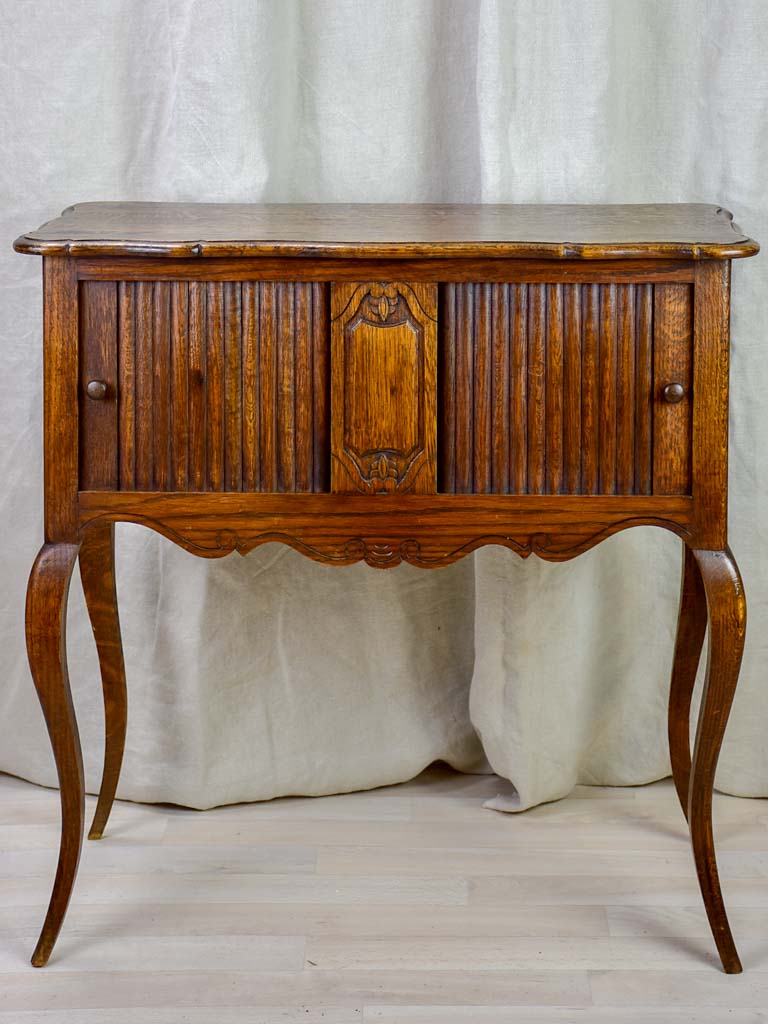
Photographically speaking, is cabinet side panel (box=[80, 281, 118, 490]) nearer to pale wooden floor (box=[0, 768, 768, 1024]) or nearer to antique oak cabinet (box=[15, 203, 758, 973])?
antique oak cabinet (box=[15, 203, 758, 973])

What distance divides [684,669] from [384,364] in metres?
0.69

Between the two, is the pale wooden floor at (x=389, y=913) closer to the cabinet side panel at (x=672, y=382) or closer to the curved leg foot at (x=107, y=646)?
the curved leg foot at (x=107, y=646)

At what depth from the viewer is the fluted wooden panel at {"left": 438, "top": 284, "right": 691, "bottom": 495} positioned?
1.32 meters

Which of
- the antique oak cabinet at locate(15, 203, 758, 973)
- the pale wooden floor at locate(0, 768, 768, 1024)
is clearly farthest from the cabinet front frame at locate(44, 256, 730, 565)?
the pale wooden floor at locate(0, 768, 768, 1024)

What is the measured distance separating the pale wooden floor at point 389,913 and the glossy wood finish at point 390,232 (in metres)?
0.79

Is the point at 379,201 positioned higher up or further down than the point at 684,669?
higher up

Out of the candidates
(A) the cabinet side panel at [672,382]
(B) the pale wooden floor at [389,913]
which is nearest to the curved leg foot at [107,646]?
(B) the pale wooden floor at [389,913]

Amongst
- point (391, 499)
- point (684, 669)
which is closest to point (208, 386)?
point (391, 499)

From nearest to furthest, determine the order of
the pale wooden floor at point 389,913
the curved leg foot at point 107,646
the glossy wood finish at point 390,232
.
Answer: the glossy wood finish at point 390,232
the pale wooden floor at point 389,913
the curved leg foot at point 107,646

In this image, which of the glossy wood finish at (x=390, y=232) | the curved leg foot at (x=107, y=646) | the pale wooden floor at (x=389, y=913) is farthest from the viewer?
the curved leg foot at (x=107, y=646)

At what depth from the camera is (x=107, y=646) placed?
1725mm

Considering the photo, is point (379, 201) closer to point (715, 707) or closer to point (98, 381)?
point (98, 381)

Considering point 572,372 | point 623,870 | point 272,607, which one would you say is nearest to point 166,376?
point 572,372

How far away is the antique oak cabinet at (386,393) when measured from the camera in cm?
131
